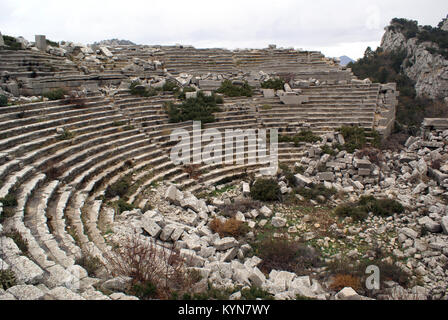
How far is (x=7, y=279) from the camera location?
145 inches

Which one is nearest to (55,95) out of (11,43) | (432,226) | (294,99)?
(11,43)

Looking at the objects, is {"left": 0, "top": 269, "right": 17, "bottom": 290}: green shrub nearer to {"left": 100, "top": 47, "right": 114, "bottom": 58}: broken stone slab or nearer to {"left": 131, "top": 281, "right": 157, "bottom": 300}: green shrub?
{"left": 131, "top": 281, "right": 157, "bottom": 300}: green shrub

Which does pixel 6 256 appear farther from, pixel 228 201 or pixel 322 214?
pixel 322 214

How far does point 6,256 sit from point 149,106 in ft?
33.9

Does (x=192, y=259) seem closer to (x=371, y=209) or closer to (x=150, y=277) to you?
(x=150, y=277)

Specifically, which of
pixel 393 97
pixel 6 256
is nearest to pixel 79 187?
pixel 6 256

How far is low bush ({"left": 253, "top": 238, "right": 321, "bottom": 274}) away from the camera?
6.17m

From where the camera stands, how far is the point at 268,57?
78.0 ft

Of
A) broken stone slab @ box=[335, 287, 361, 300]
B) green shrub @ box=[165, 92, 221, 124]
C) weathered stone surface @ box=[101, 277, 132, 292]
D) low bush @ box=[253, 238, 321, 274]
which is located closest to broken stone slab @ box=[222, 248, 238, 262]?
low bush @ box=[253, 238, 321, 274]

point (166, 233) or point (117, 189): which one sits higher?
point (117, 189)

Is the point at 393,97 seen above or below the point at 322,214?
above

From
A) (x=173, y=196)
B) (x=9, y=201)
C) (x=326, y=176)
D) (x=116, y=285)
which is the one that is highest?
(x=9, y=201)

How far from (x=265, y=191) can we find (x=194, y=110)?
5.80 metres

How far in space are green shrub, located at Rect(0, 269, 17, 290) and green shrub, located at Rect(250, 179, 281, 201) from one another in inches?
268
